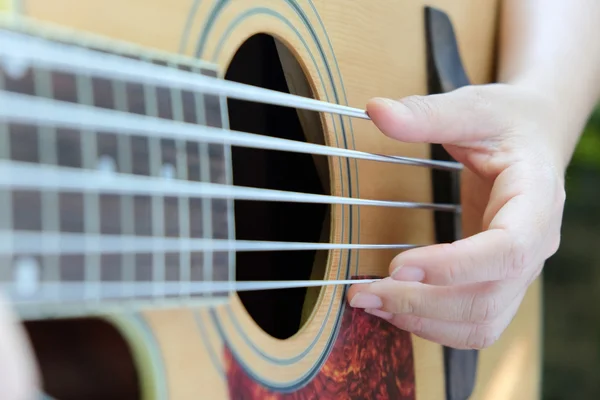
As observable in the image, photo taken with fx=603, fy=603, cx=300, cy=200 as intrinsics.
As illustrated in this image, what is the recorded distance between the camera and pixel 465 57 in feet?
2.59

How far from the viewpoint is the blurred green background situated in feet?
4.36

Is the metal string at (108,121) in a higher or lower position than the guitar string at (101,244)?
higher

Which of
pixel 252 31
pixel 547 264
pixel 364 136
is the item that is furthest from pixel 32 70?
pixel 547 264

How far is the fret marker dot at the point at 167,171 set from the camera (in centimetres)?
36

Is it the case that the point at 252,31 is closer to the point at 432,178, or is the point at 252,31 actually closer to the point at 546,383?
the point at 432,178

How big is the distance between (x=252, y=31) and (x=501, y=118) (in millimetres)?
294

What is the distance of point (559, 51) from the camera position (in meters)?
0.80

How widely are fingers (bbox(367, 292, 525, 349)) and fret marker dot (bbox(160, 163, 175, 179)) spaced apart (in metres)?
0.31

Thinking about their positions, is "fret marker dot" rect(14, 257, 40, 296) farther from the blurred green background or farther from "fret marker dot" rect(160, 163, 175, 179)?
the blurred green background

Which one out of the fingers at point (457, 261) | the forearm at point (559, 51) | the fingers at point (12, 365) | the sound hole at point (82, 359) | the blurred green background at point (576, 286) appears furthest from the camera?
the blurred green background at point (576, 286)

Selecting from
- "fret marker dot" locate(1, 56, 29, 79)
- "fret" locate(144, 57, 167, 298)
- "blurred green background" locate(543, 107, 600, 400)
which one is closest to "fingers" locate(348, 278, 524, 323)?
"fret" locate(144, 57, 167, 298)

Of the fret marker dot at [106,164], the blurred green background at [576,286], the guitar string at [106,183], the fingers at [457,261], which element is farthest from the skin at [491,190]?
the blurred green background at [576,286]

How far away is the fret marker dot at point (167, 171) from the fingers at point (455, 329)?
12.1 inches

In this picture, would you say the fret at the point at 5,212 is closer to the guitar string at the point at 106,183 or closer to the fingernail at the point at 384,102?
the guitar string at the point at 106,183
